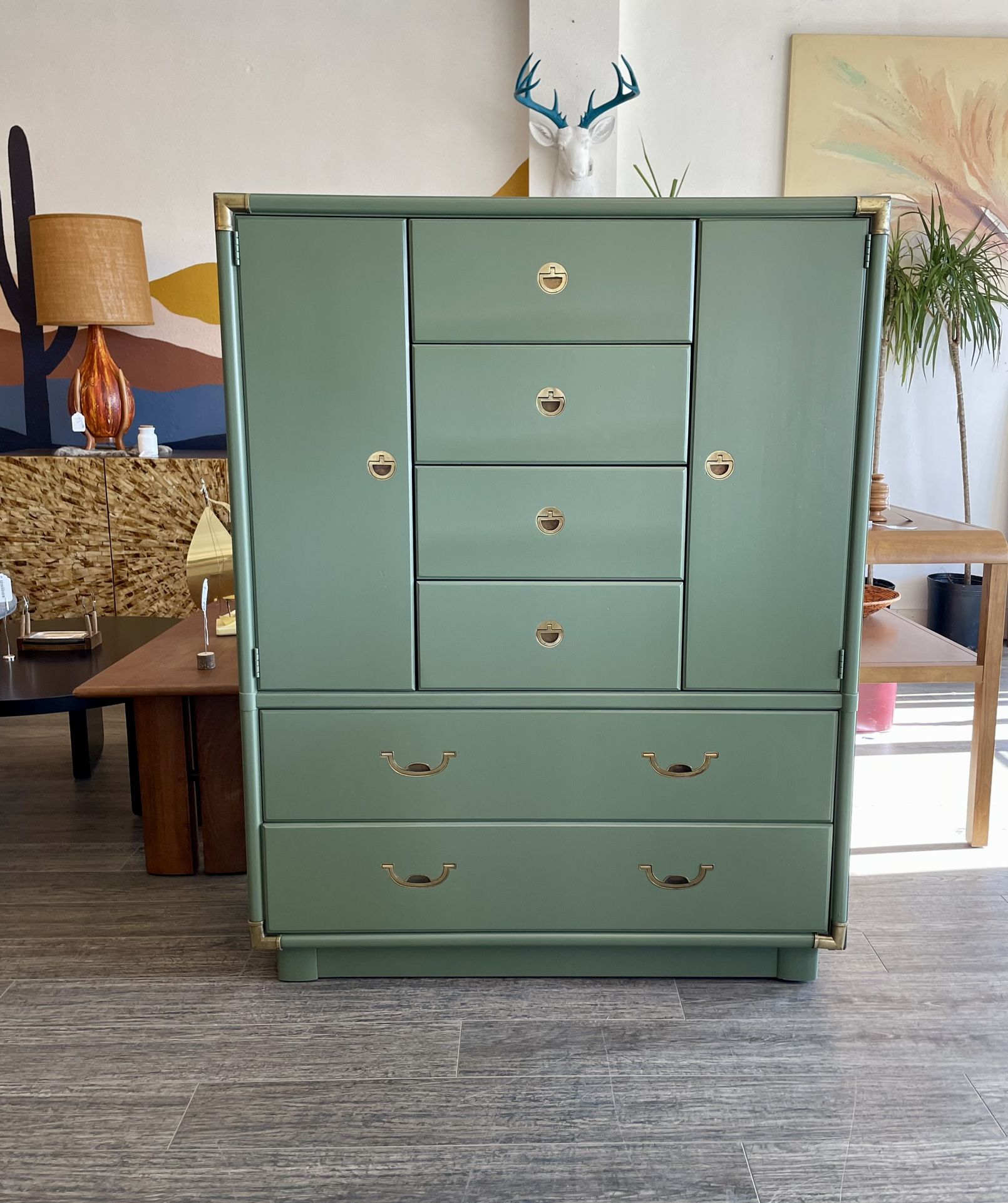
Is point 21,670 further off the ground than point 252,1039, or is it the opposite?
point 21,670

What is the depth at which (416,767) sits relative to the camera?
1.99 metres

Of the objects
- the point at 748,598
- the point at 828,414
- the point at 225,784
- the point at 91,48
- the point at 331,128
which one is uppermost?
the point at 91,48

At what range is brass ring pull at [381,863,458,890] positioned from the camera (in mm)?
2012

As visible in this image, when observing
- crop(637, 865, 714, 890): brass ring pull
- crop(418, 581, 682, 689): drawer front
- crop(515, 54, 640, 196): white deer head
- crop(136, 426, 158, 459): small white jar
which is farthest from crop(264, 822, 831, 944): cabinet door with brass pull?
crop(515, 54, 640, 196): white deer head

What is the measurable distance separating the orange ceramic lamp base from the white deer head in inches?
77.9

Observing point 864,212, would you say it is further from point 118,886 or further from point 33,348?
point 33,348

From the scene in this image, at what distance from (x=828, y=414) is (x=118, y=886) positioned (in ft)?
6.42

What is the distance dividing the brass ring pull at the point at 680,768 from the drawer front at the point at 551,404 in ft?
1.88

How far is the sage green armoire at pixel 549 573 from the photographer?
1811 millimetres

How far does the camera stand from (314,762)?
6.48 ft

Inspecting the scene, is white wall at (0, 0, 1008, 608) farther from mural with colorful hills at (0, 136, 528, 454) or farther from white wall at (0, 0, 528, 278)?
mural with colorful hills at (0, 136, 528, 454)

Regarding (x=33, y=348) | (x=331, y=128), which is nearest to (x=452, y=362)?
(x=331, y=128)

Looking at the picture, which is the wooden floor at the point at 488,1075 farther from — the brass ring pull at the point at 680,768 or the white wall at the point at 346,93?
the white wall at the point at 346,93

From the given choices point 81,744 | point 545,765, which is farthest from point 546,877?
point 81,744
